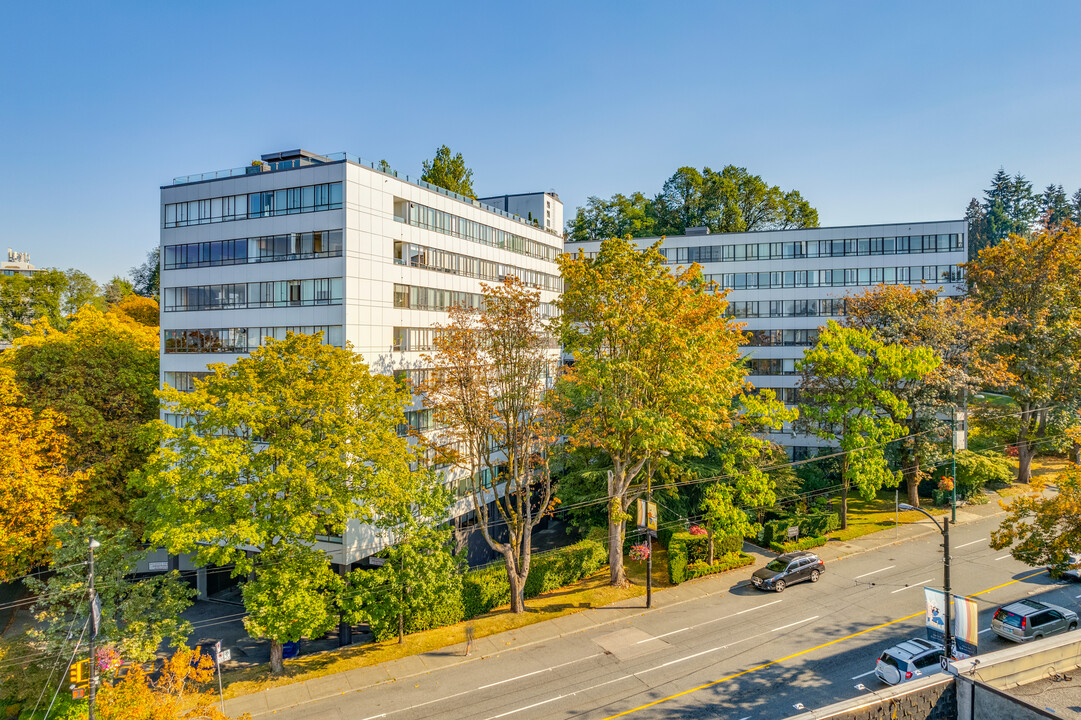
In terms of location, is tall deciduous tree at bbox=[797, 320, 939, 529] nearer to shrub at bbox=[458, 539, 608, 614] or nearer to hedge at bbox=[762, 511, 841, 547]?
hedge at bbox=[762, 511, 841, 547]

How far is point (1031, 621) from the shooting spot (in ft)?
87.5

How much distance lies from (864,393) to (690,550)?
15899mm

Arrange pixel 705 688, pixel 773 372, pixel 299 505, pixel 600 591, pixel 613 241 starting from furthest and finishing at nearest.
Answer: pixel 773 372, pixel 600 591, pixel 613 241, pixel 299 505, pixel 705 688

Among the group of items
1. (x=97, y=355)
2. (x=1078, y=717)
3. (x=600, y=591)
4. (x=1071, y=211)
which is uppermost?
(x=1071, y=211)

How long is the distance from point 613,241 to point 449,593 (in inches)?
783

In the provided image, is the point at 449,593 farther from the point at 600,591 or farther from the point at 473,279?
the point at 473,279

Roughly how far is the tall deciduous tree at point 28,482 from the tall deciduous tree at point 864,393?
46.3 meters

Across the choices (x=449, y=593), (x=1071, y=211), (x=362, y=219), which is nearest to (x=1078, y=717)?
(x=449, y=593)

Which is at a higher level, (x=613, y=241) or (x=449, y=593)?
(x=613, y=241)

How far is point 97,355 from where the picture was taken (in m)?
43.7

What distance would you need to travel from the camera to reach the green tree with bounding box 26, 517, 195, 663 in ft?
89.6

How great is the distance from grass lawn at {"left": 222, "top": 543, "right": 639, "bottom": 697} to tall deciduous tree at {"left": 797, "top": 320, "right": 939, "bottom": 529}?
14.5m

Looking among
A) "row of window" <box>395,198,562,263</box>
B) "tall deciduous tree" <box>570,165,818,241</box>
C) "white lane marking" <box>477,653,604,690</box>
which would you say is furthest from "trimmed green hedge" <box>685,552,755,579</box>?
"tall deciduous tree" <box>570,165,818,241</box>

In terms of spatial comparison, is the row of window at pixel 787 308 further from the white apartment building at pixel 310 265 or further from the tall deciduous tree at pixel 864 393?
the white apartment building at pixel 310 265
